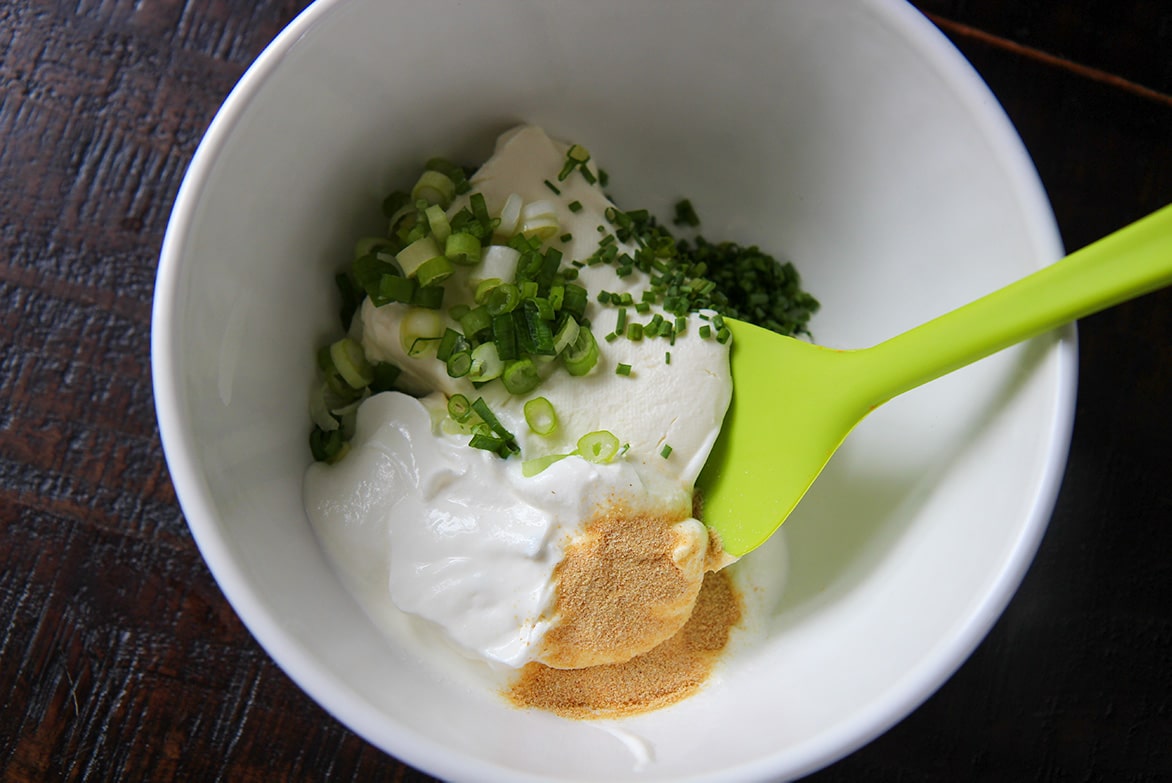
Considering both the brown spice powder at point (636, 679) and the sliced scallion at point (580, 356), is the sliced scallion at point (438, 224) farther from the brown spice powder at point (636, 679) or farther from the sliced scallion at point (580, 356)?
the brown spice powder at point (636, 679)

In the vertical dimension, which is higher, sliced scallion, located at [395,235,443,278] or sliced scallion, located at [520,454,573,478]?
sliced scallion, located at [395,235,443,278]

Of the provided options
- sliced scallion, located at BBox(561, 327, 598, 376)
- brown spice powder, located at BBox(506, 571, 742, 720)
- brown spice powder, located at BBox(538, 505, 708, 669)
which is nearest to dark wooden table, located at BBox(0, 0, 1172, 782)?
brown spice powder, located at BBox(506, 571, 742, 720)

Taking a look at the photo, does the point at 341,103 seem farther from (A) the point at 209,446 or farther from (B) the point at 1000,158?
(B) the point at 1000,158

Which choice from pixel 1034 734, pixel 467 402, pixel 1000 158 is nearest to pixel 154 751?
pixel 467 402

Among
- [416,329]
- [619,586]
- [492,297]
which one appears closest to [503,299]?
[492,297]

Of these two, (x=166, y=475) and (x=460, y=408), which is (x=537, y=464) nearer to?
(x=460, y=408)

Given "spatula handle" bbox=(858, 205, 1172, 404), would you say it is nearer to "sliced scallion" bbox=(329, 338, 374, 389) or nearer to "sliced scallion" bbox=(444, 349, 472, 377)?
"sliced scallion" bbox=(444, 349, 472, 377)

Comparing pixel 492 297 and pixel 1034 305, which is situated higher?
pixel 1034 305
